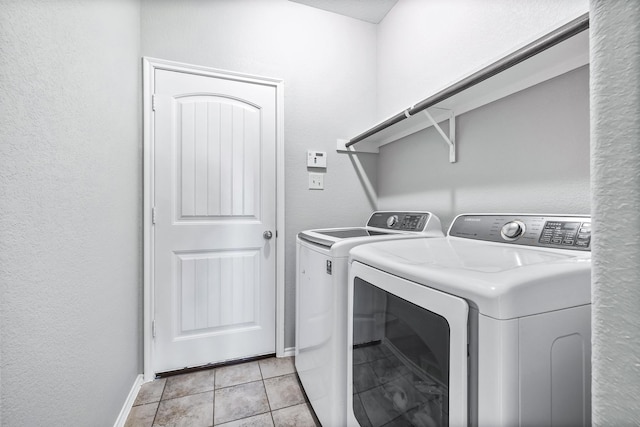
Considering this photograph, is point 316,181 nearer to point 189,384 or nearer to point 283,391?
point 283,391

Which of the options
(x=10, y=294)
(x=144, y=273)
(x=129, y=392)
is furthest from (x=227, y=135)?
(x=129, y=392)

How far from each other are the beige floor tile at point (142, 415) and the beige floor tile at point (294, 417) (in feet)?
2.04

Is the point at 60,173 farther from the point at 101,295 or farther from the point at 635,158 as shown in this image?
the point at 635,158

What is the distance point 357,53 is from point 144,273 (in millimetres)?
2274

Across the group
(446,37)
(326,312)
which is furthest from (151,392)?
(446,37)

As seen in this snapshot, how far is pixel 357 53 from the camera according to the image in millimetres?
2213

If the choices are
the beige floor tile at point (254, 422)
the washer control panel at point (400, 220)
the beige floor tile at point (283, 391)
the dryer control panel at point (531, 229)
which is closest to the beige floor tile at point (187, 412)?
the beige floor tile at point (254, 422)

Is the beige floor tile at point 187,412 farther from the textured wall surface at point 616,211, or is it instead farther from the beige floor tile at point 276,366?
the textured wall surface at point 616,211

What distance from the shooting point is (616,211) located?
26 centimetres

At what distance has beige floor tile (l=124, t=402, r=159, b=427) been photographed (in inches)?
52.3

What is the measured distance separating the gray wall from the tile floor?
1346mm

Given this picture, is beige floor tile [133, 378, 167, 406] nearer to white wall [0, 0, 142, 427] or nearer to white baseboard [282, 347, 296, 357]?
white wall [0, 0, 142, 427]

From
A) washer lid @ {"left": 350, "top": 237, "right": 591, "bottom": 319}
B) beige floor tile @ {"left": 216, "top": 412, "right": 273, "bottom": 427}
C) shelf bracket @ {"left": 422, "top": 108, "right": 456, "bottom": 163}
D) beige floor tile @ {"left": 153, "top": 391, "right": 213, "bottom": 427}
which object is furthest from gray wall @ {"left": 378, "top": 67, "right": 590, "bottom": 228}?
beige floor tile @ {"left": 153, "top": 391, "right": 213, "bottom": 427}

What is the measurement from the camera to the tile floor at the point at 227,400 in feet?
4.41
